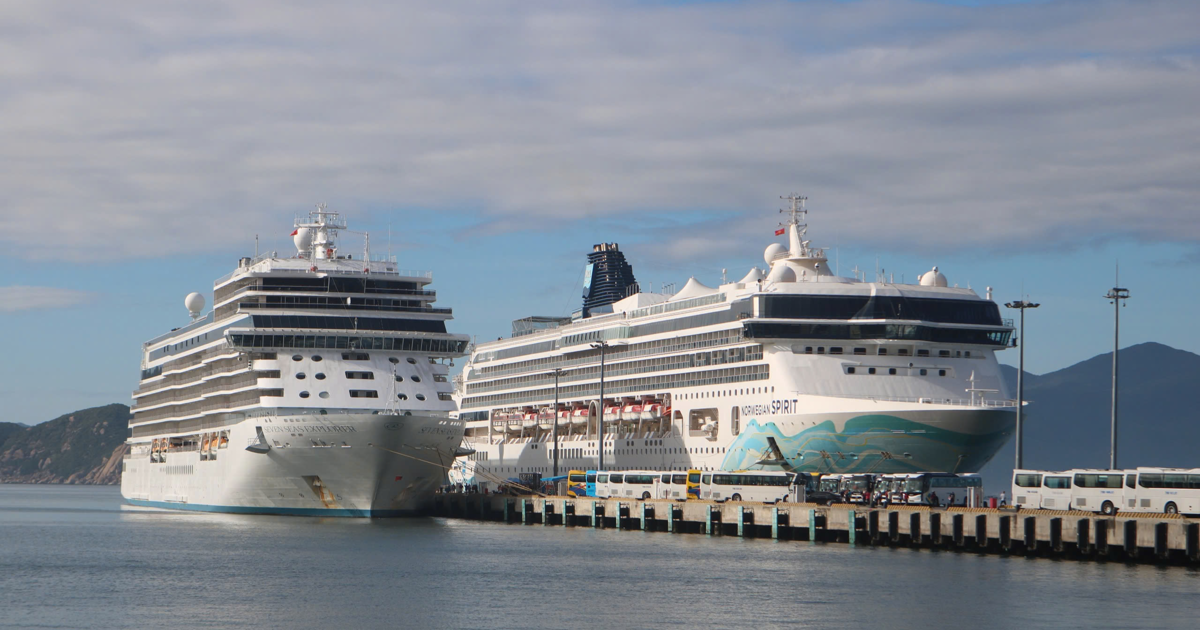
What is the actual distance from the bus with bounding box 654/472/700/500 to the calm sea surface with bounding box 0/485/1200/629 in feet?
35.4

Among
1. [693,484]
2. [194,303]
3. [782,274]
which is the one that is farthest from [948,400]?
[194,303]

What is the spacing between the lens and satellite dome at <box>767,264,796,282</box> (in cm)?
8975

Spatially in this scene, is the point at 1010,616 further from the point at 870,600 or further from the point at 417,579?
the point at 417,579

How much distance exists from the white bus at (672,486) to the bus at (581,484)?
745 cm

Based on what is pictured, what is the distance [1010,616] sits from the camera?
4175 cm

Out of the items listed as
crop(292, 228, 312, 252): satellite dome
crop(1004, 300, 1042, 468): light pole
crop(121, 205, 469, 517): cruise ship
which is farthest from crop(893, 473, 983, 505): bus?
crop(292, 228, 312, 252): satellite dome

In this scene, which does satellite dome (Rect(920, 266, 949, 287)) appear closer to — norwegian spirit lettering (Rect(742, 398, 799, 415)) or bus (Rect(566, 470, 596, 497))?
norwegian spirit lettering (Rect(742, 398, 799, 415))

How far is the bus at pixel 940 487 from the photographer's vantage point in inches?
2660

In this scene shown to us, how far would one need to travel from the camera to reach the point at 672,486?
8119 cm

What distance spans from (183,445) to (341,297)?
19356 mm

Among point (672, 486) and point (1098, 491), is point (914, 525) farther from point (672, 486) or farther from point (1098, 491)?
point (672, 486)

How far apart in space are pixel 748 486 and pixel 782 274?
1959cm

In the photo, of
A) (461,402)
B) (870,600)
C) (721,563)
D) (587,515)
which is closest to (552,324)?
(461,402)

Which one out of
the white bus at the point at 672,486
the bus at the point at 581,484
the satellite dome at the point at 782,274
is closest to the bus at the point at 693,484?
the white bus at the point at 672,486
